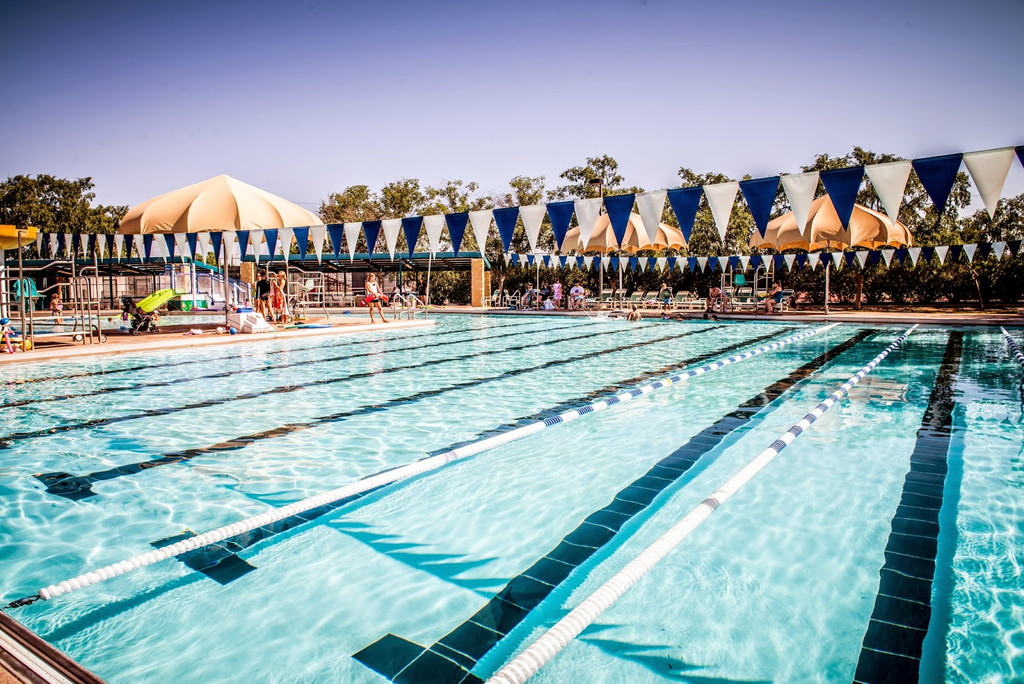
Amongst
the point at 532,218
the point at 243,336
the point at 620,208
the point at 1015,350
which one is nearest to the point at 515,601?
the point at 620,208

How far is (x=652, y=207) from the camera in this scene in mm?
10633

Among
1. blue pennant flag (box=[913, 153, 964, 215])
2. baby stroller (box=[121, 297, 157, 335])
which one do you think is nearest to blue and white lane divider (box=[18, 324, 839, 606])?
blue pennant flag (box=[913, 153, 964, 215])

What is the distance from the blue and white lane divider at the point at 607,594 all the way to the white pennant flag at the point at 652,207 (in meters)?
7.26

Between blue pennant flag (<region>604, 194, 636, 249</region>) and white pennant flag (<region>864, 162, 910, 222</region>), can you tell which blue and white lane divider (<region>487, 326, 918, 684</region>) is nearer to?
white pennant flag (<region>864, 162, 910, 222</region>)

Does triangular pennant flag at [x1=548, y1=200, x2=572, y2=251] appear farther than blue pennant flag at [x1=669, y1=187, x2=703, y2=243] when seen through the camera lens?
Yes

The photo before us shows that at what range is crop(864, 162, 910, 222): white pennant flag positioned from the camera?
8305 millimetres

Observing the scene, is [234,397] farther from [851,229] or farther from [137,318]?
[851,229]

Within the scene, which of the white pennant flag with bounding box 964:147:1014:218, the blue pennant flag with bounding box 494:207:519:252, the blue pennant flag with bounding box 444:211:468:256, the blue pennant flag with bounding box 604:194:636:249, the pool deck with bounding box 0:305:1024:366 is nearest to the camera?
the white pennant flag with bounding box 964:147:1014:218

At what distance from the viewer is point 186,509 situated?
320cm

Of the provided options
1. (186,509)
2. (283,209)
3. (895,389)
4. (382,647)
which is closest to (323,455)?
(186,509)

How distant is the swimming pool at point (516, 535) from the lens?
6.64ft

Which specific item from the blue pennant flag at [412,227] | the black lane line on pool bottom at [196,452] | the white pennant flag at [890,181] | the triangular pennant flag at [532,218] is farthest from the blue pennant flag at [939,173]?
the blue pennant flag at [412,227]

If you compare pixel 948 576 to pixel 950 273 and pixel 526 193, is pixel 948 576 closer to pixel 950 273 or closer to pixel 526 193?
pixel 950 273

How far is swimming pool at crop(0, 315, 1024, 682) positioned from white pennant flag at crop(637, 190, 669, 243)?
514 centimetres
